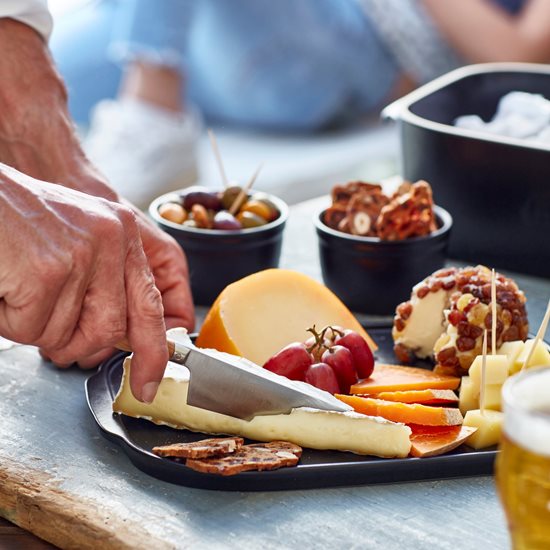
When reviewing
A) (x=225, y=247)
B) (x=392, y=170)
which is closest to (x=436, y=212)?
(x=225, y=247)

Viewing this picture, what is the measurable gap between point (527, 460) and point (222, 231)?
36.5 inches

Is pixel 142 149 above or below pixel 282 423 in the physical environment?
below

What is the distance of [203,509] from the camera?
42.3 inches

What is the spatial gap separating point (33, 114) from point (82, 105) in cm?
280

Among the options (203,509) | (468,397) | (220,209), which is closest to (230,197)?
(220,209)

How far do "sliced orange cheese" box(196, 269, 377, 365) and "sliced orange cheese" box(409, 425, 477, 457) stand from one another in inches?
10.7

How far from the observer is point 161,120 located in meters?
3.64

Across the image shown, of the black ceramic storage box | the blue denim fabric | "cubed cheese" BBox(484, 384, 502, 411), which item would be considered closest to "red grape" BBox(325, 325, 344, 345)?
"cubed cheese" BBox(484, 384, 502, 411)

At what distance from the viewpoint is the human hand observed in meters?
1.02

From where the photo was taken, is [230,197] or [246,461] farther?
[230,197]

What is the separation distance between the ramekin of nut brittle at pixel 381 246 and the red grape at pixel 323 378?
38 centimetres

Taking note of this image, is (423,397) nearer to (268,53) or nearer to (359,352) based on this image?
(359,352)

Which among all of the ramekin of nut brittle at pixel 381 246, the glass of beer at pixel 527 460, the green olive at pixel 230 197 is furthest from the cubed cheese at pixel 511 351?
the green olive at pixel 230 197

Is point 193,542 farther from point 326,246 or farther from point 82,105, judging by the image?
point 82,105
